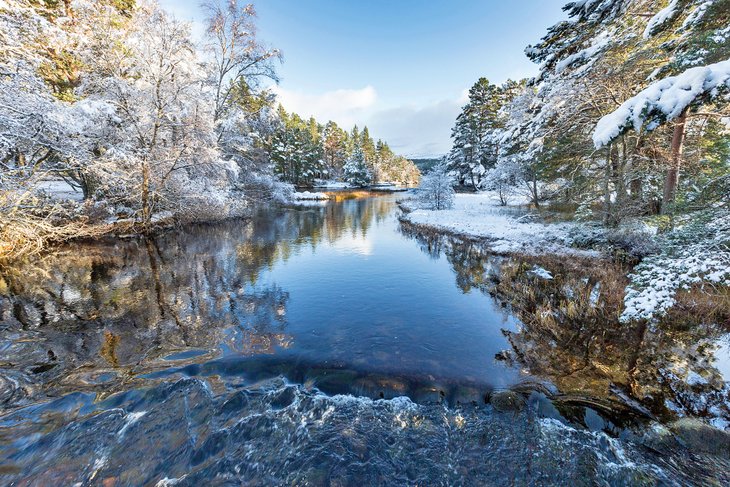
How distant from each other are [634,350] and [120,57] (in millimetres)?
20152

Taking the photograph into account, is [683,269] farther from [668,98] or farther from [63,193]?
[63,193]

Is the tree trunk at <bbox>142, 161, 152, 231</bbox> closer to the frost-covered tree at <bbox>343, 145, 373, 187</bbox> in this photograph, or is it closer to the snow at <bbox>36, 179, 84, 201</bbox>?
the snow at <bbox>36, 179, 84, 201</bbox>

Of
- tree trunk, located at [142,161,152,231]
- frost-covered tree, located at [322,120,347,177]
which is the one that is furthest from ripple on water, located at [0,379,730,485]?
frost-covered tree, located at [322,120,347,177]

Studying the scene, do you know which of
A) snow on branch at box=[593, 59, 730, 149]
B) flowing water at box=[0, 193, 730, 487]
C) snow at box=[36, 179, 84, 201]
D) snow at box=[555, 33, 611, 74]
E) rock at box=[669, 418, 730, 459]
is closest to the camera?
snow on branch at box=[593, 59, 730, 149]

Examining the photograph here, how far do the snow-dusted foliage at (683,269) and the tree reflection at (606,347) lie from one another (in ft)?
3.64

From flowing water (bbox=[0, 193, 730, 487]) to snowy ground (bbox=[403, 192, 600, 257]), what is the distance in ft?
11.0

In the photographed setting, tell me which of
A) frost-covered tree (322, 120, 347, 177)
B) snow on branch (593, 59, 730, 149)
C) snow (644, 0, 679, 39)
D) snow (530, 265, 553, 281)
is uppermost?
frost-covered tree (322, 120, 347, 177)

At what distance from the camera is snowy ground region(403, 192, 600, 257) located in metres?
13.1

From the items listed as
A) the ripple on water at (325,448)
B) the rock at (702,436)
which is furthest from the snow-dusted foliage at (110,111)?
the rock at (702,436)

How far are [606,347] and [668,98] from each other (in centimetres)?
522

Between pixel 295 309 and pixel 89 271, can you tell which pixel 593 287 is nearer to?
pixel 295 309

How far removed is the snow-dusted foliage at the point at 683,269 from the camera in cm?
481

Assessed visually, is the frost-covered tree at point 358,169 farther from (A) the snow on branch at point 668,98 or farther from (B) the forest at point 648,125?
(A) the snow on branch at point 668,98

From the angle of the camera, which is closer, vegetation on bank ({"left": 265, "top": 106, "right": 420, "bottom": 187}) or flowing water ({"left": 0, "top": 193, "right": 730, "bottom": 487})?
flowing water ({"left": 0, "top": 193, "right": 730, "bottom": 487})
